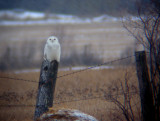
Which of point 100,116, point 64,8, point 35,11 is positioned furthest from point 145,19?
point 35,11

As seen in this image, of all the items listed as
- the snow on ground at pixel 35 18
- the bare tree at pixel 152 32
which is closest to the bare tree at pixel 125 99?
the bare tree at pixel 152 32

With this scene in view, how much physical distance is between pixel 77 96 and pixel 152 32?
93.1 inches

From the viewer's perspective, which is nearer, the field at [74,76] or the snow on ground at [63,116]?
the snow on ground at [63,116]

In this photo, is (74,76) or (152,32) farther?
(74,76)

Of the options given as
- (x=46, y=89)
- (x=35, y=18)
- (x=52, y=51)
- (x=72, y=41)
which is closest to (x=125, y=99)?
(x=46, y=89)

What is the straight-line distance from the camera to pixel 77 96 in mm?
4344

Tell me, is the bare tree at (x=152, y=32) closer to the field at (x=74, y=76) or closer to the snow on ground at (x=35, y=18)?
the field at (x=74, y=76)

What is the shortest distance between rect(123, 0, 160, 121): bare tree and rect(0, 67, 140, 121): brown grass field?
1.74 ft

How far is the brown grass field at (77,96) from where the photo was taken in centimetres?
373

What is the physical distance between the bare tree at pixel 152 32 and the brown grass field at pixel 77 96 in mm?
529

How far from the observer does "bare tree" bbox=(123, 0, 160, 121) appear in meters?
3.10

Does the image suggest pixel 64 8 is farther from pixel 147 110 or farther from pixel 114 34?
pixel 147 110

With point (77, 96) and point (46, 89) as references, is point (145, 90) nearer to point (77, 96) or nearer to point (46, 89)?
point (46, 89)

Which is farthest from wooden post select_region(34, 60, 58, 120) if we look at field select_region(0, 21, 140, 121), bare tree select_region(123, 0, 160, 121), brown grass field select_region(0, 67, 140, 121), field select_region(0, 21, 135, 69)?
field select_region(0, 21, 135, 69)
